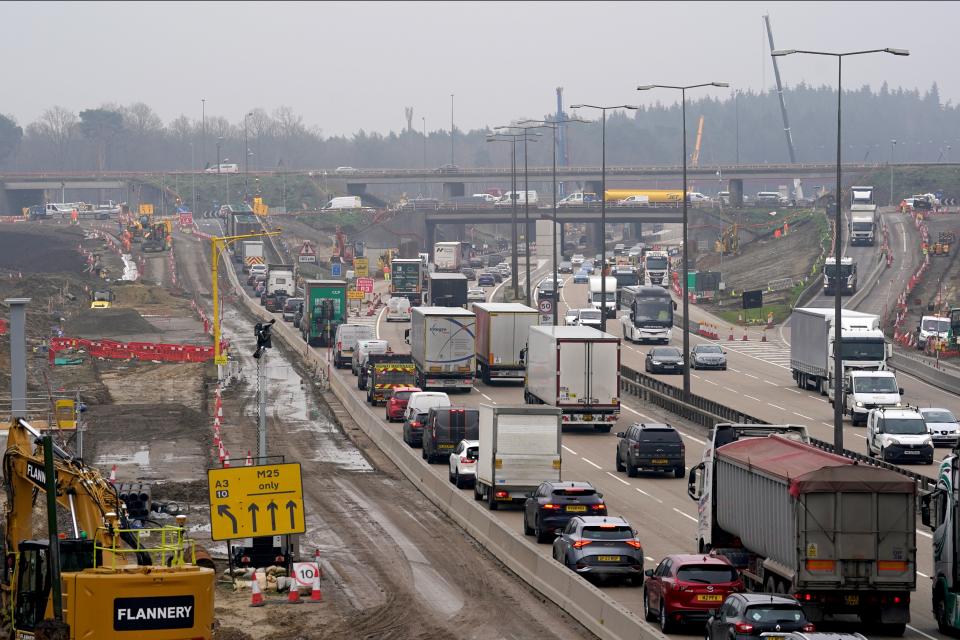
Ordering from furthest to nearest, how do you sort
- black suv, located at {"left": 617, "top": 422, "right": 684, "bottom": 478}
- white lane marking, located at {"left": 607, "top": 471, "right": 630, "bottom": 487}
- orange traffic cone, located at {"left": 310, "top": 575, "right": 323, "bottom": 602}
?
black suv, located at {"left": 617, "top": 422, "right": 684, "bottom": 478}, white lane marking, located at {"left": 607, "top": 471, "right": 630, "bottom": 487}, orange traffic cone, located at {"left": 310, "top": 575, "right": 323, "bottom": 602}

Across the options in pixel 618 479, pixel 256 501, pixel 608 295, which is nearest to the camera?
pixel 256 501

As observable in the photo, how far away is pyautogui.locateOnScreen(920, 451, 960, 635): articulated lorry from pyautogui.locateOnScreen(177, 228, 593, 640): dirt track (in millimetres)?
5878

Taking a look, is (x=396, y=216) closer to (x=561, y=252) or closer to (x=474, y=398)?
(x=561, y=252)

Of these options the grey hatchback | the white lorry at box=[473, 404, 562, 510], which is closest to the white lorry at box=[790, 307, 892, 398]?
the white lorry at box=[473, 404, 562, 510]

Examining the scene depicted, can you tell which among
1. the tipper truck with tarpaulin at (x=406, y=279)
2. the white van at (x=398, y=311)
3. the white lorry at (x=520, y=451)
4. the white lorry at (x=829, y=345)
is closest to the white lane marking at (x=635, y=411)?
the white lorry at (x=829, y=345)

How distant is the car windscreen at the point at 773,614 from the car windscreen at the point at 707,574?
320cm

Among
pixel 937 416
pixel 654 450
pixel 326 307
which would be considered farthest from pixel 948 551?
pixel 326 307

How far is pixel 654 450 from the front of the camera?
151 feet

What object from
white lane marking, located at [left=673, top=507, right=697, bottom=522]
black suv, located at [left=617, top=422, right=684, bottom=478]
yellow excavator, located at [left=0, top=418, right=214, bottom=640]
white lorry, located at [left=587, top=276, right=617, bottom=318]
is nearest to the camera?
yellow excavator, located at [left=0, top=418, right=214, bottom=640]

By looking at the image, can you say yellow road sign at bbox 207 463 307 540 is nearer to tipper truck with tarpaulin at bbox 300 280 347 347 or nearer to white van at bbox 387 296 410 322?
tipper truck with tarpaulin at bbox 300 280 347 347

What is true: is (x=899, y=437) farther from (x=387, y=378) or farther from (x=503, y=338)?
(x=503, y=338)

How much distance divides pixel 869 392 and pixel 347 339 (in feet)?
89.6

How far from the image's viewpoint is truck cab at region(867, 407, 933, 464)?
47.6 meters

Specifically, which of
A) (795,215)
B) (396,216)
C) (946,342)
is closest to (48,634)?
(946,342)
